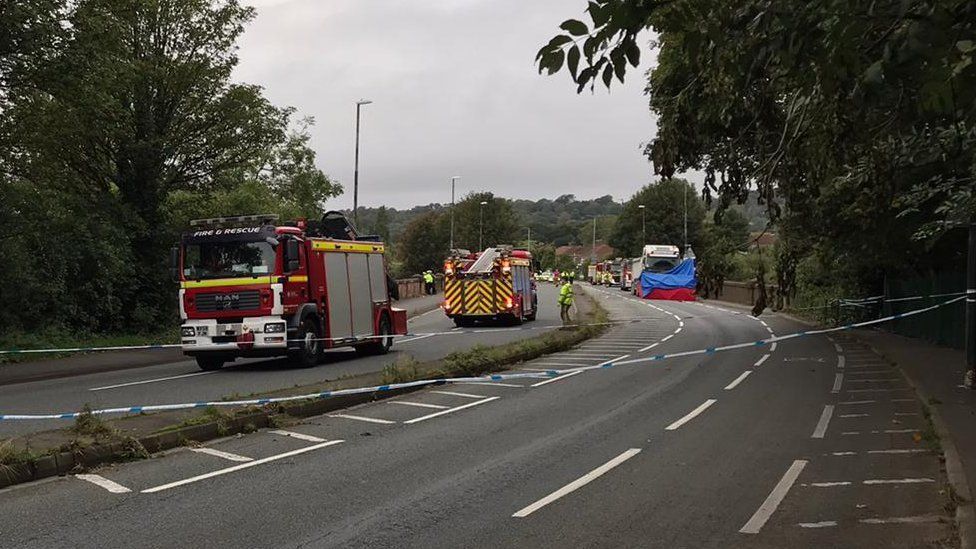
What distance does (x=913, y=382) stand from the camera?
1394 centimetres

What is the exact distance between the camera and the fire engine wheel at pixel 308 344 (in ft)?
55.2

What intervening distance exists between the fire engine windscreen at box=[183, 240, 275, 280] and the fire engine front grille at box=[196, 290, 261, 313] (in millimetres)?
383

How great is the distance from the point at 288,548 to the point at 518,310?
25.7m

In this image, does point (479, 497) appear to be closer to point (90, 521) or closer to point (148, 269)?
point (90, 521)

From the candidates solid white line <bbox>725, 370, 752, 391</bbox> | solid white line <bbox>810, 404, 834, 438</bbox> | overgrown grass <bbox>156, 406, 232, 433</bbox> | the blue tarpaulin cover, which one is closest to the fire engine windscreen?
overgrown grass <bbox>156, 406, 232, 433</bbox>

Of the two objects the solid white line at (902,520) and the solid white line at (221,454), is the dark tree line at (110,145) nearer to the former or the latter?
the solid white line at (221,454)

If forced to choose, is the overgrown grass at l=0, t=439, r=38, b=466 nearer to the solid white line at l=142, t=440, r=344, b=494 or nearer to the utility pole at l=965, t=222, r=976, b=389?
the solid white line at l=142, t=440, r=344, b=494

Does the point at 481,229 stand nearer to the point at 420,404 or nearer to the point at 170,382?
the point at 170,382

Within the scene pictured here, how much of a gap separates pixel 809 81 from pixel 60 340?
1910 cm

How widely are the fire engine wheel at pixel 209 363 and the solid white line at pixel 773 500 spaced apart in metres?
12.8

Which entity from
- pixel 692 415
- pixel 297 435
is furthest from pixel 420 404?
pixel 692 415

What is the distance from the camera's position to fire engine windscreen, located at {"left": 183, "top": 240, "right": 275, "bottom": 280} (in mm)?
16172

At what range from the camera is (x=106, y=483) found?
7.30m

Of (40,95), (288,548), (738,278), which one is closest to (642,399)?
(288,548)
